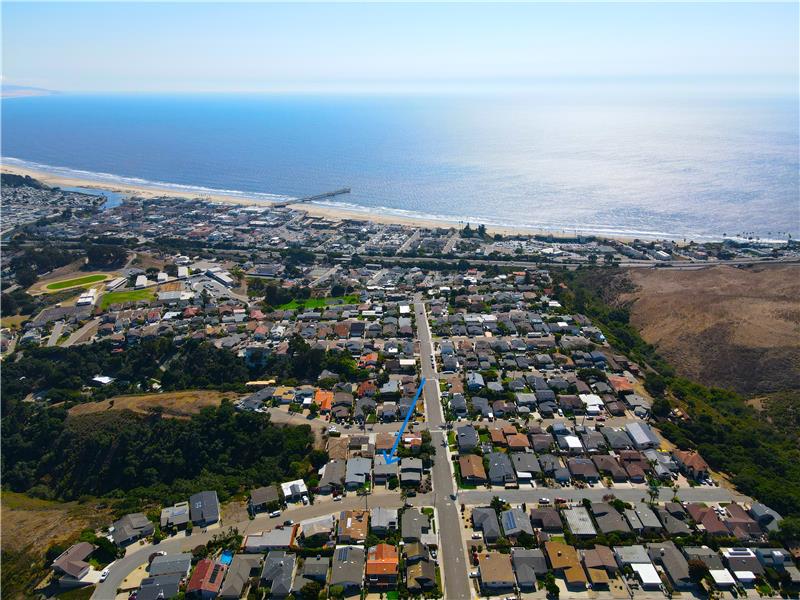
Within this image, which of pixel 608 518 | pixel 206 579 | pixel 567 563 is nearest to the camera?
pixel 206 579

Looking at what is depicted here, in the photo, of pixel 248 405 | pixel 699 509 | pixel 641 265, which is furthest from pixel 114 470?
pixel 641 265

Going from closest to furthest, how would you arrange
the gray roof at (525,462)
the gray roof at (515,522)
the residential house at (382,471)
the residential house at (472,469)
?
the gray roof at (515,522), the residential house at (472,469), the residential house at (382,471), the gray roof at (525,462)

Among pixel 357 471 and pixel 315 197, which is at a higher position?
pixel 357 471

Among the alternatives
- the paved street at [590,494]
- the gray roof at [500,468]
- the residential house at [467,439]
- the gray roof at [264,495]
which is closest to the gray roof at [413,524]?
the paved street at [590,494]

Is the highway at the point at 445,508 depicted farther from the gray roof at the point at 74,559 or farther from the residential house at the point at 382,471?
the gray roof at the point at 74,559

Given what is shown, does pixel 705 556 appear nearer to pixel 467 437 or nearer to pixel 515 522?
pixel 515 522

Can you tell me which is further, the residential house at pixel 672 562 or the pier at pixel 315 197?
the pier at pixel 315 197

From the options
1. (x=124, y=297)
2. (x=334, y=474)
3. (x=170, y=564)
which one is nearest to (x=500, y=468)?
(x=334, y=474)

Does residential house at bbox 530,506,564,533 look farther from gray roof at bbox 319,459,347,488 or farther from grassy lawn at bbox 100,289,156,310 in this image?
grassy lawn at bbox 100,289,156,310
